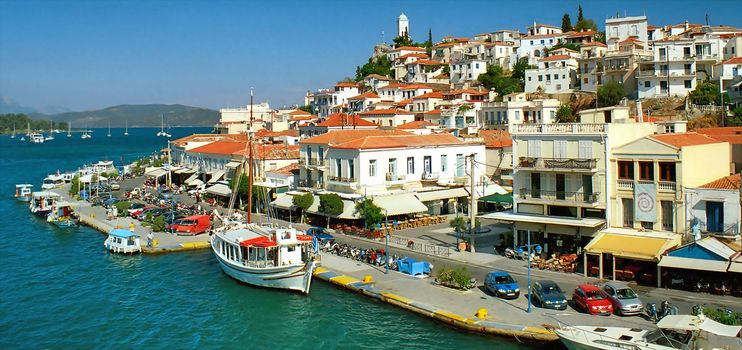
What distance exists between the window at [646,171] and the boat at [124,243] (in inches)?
1147

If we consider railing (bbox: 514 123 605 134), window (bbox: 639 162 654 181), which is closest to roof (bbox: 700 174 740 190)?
window (bbox: 639 162 654 181)

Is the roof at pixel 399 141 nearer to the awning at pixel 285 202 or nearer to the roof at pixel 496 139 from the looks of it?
the awning at pixel 285 202

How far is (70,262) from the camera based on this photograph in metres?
40.2

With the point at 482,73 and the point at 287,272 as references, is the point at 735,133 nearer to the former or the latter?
the point at 287,272

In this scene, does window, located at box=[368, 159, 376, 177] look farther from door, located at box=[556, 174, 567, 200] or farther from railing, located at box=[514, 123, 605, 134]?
door, located at box=[556, 174, 567, 200]

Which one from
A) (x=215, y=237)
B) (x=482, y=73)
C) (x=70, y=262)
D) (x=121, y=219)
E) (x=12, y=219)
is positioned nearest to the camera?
(x=215, y=237)

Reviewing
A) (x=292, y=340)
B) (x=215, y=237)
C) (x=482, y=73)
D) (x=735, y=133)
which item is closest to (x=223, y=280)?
(x=215, y=237)

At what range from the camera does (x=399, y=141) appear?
154 ft

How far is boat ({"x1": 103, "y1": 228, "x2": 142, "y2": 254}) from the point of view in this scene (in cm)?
4134

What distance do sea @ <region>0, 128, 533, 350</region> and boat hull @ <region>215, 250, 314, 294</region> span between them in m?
0.42

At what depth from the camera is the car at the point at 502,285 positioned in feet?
88.0

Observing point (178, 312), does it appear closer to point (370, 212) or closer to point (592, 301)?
point (370, 212)

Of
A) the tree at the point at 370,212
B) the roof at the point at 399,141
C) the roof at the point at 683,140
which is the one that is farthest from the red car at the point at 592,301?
the roof at the point at 399,141

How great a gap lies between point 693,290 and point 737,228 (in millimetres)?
3248
